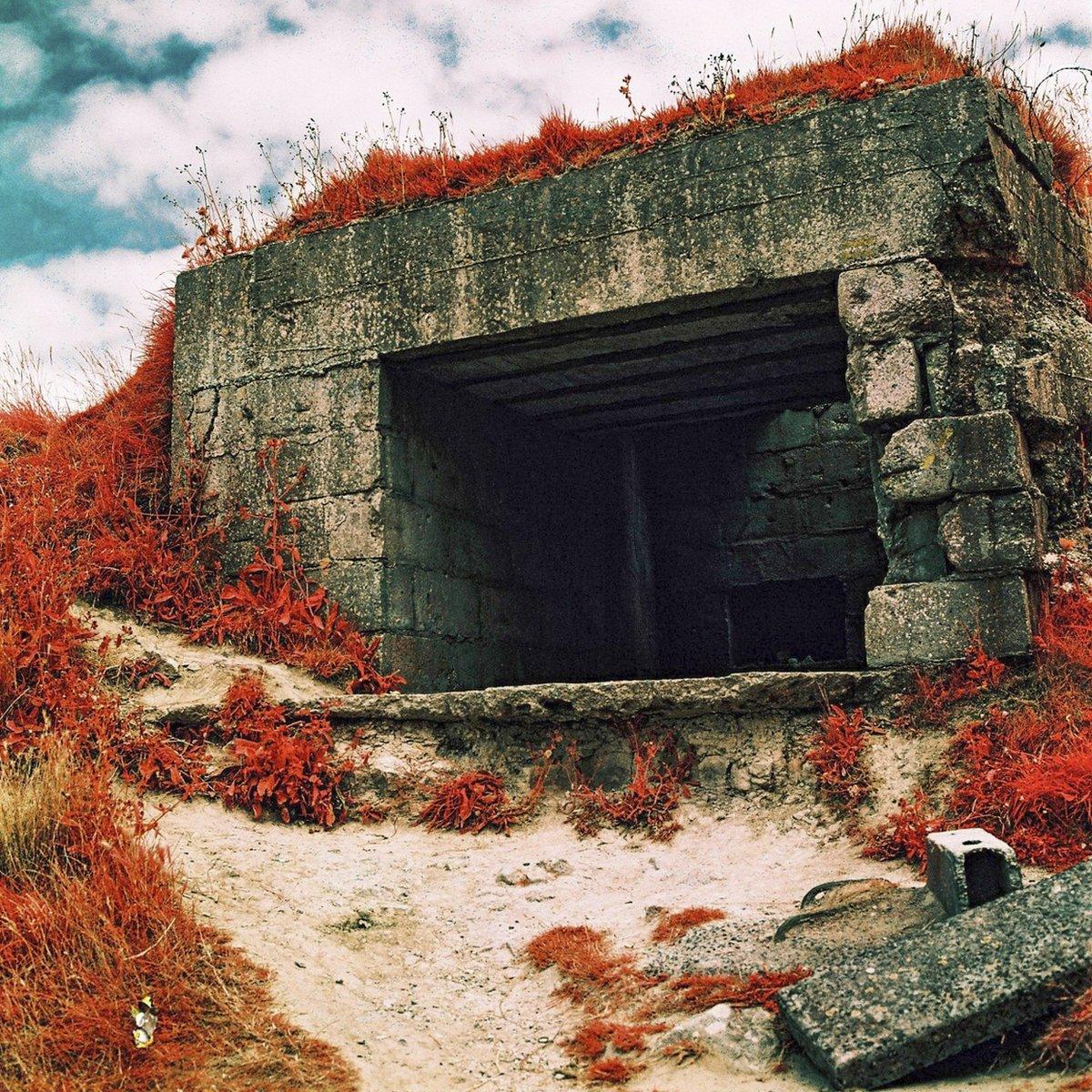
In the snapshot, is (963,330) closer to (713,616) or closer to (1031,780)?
(1031,780)

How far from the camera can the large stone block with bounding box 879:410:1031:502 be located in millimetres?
5383

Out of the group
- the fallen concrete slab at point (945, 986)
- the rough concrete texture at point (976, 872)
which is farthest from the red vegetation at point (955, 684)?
the fallen concrete slab at point (945, 986)

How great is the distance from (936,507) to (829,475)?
350 centimetres

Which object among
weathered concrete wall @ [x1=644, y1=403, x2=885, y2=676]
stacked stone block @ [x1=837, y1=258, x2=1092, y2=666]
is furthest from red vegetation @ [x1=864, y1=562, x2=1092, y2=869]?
weathered concrete wall @ [x1=644, y1=403, x2=885, y2=676]

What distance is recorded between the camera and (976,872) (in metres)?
3.69

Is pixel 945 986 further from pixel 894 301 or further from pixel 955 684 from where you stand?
pixel 894 301

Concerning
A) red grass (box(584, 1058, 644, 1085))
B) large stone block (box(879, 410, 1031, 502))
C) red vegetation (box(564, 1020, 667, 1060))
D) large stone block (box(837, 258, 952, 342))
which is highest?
large stone block (box(837, 258, 952, 342))

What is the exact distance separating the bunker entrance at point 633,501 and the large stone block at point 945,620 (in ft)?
5.27

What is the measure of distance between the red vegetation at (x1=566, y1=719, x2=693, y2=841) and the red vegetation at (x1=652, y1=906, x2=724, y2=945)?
3.21 ft

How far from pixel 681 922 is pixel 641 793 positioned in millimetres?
1214

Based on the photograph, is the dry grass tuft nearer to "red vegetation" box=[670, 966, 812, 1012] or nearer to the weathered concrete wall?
"red vegetation" box=[670, 966, 812, 1012]

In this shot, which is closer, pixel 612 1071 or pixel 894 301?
pixel 612 1071

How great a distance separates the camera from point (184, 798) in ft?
17.9

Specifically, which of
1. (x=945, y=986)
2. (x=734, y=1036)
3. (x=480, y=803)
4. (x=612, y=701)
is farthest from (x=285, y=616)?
(x=945, y=986)
